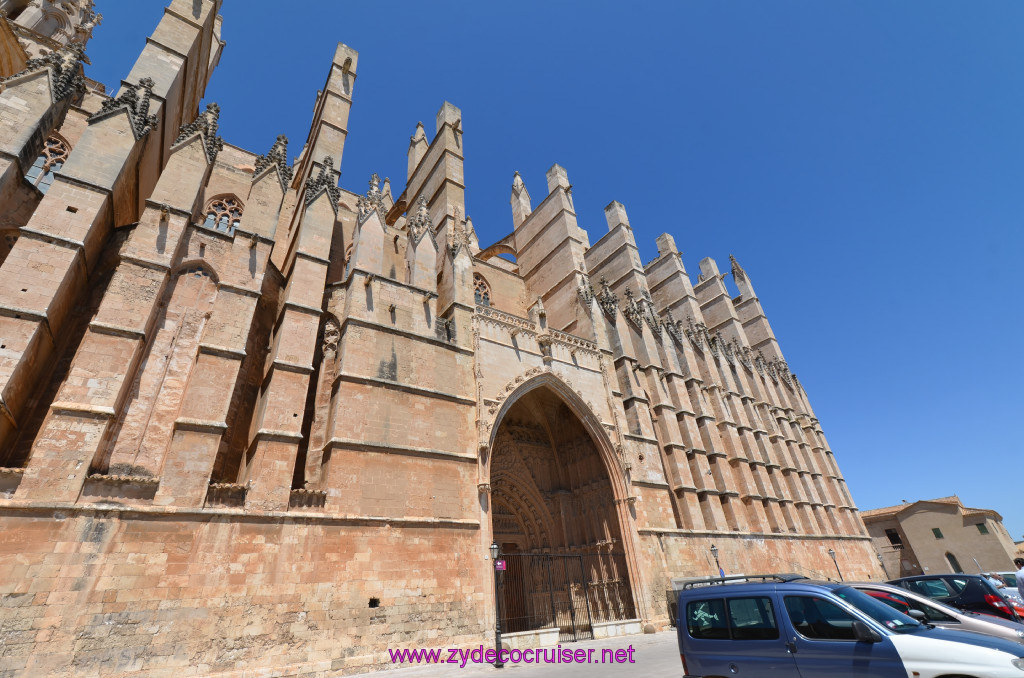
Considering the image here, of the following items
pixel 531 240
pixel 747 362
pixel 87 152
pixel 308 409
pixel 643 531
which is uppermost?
pixel 531 240

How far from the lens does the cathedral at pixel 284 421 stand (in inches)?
280

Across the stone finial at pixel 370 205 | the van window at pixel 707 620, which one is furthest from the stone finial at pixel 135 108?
the van window at pixel 707 620

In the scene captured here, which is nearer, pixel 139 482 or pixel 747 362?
pixel 139 482

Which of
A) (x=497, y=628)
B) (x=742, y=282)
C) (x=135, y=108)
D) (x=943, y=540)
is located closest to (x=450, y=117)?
(x=135, y=108)

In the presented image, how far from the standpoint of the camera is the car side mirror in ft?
11.6

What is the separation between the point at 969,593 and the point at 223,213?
19.2 m

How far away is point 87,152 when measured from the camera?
9.36m

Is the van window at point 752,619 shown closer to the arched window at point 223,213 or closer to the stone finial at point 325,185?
the stone finial at point 325,185

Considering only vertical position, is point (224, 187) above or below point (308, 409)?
above

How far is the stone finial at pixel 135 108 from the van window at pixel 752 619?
1378 cm

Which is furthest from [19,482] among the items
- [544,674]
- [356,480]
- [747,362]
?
[747,362]

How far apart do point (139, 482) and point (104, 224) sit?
18.9ft

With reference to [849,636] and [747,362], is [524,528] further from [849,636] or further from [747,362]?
[747,362]

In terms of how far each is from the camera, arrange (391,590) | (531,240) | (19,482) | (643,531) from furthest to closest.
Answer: (531,240) < (643,531) < (391,590) < (19,482)
